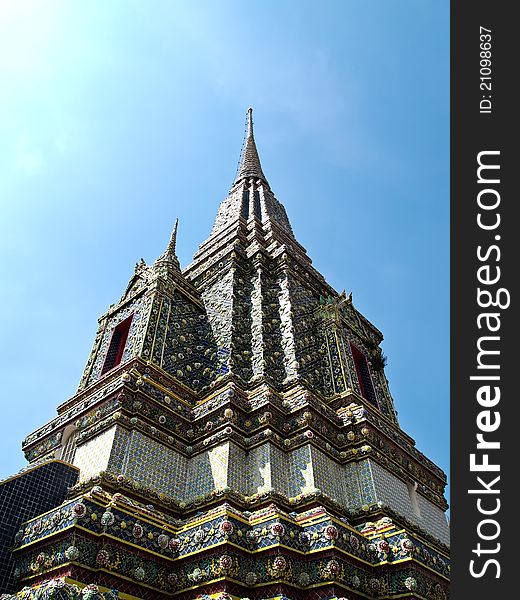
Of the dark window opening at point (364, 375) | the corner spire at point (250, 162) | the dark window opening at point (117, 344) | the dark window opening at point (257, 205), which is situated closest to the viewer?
the dark window opening at point (117, 344)

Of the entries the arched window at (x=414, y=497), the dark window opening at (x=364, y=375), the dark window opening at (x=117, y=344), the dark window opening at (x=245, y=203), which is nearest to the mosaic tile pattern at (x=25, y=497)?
the dark window opening at (x=117, y=344)

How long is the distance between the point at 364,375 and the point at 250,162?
15454mm

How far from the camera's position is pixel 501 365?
5.50 metres

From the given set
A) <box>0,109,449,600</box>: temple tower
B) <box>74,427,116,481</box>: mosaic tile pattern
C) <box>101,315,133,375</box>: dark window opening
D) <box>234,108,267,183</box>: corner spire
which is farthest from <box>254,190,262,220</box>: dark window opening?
<box>74,427,116,481</box>: mosaic tile pattern

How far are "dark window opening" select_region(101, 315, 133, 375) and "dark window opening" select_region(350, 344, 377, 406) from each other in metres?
6.08

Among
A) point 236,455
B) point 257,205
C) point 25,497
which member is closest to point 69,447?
point 25,497

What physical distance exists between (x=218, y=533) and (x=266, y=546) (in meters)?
0.67

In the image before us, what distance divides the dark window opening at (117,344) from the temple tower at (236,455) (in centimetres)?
4

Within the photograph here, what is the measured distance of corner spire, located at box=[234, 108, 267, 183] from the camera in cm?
2550

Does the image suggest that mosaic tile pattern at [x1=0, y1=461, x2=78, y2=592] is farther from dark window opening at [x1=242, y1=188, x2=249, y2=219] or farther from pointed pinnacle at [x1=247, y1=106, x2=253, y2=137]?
pointed pinnacle at [x1=247, y1=106, x2=253, y2=137]

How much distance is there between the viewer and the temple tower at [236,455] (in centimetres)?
677

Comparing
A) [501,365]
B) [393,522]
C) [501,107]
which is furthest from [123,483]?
[501,107]

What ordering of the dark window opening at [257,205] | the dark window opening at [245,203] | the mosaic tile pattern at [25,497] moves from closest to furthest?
the mosaic tile pattern at [25,497] < the dark window opening at [257,205] < the dark window opening at [245,203]

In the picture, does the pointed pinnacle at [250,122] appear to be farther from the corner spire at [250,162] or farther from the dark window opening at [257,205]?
the dark window opening at [257,205]
